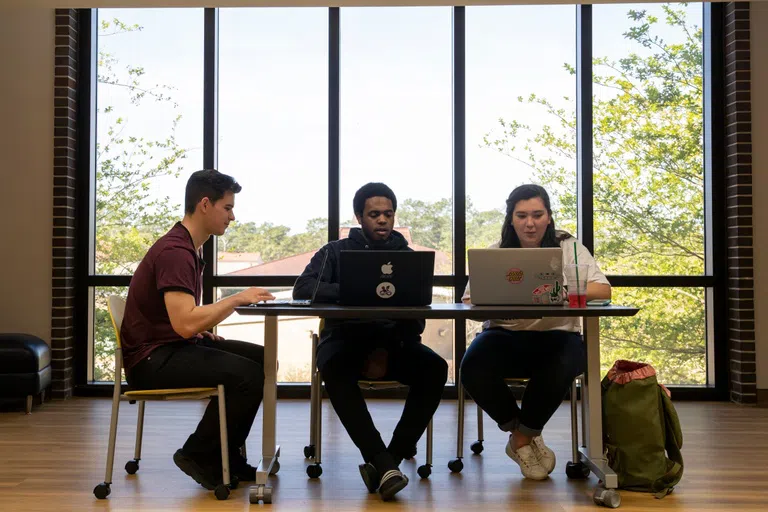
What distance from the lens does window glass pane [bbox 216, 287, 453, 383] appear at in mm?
5301

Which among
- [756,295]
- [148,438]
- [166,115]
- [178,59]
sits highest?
[178,59]

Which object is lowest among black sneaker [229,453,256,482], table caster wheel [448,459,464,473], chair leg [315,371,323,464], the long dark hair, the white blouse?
table caster wheel [448,459,464,473]

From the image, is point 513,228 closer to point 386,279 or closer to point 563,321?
point 563,321

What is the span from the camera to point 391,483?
9.13 ft

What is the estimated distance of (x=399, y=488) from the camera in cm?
278

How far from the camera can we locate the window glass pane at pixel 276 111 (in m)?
→ 5.44

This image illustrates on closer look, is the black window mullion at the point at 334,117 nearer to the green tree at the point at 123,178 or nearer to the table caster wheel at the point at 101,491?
the green tree at the point at 123,178

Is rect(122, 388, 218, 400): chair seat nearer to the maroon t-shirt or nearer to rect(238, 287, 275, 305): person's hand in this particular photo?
the maroon t-shirt

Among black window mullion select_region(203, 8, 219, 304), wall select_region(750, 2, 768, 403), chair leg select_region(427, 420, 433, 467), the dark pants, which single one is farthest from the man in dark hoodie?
wall select_region(750, 2, 768, 403)

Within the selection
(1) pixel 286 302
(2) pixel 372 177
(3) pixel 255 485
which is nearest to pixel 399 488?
(3) pixel 255 485

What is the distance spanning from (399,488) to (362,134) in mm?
3167

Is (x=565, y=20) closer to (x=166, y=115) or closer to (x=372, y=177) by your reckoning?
(x=372, y=177)

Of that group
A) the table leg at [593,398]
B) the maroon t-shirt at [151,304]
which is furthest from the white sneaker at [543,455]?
the maroon t-shirt at [151,304]

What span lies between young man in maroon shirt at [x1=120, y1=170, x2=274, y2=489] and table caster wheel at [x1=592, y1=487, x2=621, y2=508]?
1.30m
